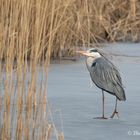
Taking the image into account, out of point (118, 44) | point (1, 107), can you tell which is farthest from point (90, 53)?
point (118, 44)

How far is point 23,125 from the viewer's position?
12.6 ft

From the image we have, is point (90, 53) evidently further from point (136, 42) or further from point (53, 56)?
point (136, 42)

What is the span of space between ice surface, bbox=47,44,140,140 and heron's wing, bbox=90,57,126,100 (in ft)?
0.69

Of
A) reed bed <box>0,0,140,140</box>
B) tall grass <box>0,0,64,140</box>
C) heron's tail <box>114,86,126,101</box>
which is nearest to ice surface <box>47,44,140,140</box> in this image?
heron's tail <box>114,86,126,101</box>

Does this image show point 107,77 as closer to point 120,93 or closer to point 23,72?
point 120,93

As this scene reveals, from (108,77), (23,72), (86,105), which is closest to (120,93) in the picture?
(108,77)

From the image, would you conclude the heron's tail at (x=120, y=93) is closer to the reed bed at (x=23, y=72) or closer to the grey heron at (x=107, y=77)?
the grey heron at (x=107, y=77)

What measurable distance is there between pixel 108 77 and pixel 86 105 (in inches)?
17.3

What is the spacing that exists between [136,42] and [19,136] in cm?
714

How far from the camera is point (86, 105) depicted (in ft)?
19.1

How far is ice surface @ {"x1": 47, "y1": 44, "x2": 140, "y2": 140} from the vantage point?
476cm

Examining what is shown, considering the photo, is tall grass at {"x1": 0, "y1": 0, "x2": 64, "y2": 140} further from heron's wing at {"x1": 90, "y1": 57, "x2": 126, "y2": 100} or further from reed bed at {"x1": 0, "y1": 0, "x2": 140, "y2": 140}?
heron's wing at {"x1": 90, "y1": 57, "x2": 126, "y2": 100}

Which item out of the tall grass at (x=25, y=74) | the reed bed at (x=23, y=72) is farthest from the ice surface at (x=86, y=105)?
the tall grass at (x=25, y=74)

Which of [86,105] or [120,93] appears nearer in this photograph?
[120,93]
